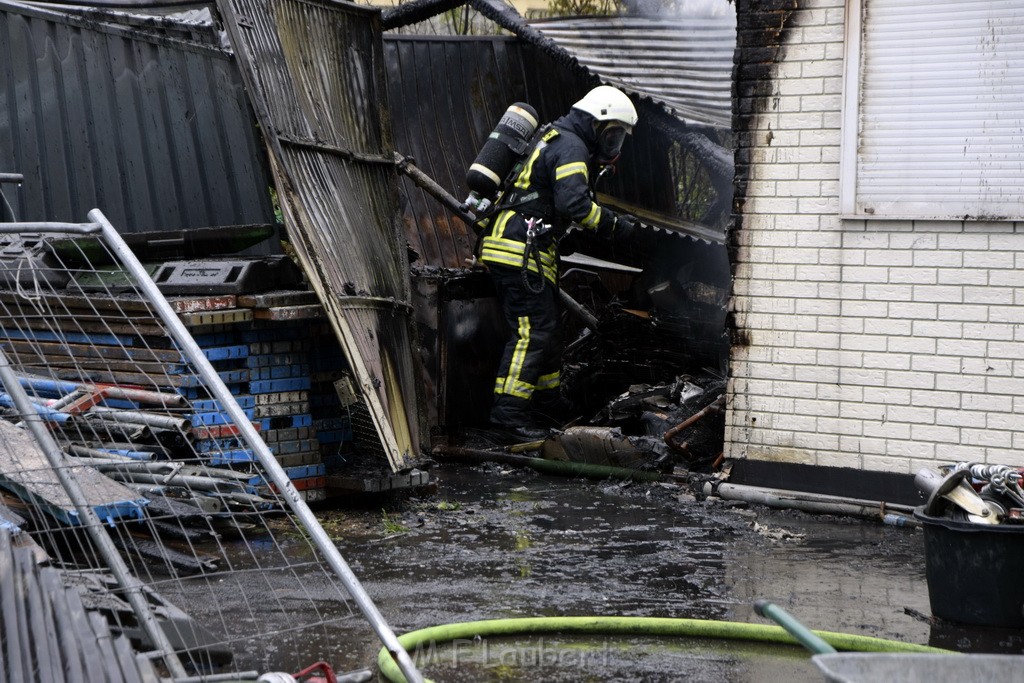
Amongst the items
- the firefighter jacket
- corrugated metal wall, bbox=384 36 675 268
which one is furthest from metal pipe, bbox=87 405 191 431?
corrugated metal wall, bbox=384 36 675 268

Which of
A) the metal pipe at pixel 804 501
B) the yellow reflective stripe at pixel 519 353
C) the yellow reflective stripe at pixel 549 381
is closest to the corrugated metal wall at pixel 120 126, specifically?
the yellow reflective stripe at pixel 519 353

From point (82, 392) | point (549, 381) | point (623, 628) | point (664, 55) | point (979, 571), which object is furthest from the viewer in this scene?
point (664, 55)

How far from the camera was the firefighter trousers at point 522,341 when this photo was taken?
8.29 meters

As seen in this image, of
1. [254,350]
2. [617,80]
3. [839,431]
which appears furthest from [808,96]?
[254,350]

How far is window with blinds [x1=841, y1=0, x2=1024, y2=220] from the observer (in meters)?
6.31

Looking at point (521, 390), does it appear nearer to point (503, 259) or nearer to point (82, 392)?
point (503, 259)

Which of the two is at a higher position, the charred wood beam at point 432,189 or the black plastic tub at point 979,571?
the charred wood beam at point 432,189

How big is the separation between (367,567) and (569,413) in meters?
3.63

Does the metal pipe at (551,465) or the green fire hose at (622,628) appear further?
the metal pipe at (551,465)

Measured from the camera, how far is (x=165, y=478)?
18.0 ft

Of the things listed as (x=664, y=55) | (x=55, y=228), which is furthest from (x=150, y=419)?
(x=664, y=55)

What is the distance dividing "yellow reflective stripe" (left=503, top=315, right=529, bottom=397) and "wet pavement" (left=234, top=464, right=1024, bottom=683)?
38.2 inches

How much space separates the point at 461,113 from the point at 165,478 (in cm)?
587

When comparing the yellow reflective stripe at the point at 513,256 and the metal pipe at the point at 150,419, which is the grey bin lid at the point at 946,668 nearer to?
the metal pipe at the point at 150,419
